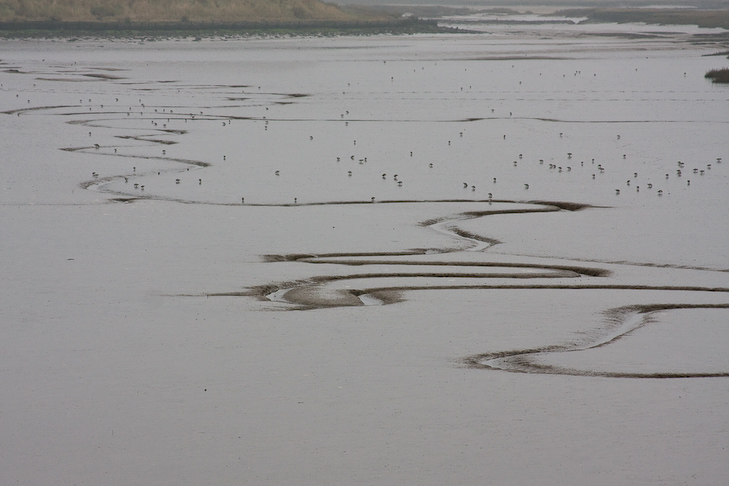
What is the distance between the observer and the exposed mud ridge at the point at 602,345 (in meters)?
10.2

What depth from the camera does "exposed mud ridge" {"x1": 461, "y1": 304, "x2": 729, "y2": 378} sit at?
10180mm

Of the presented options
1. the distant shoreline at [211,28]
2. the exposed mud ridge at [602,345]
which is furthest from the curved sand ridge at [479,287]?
the distant shoreline at [211,28]

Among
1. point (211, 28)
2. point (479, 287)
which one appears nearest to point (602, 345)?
point (479, 287)

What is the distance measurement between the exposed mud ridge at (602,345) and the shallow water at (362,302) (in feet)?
0.14

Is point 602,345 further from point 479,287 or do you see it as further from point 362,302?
point 362,302

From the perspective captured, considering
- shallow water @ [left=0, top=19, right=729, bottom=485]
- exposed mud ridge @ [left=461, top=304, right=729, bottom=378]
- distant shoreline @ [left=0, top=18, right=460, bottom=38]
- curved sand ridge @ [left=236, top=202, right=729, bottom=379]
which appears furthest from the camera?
distant shoreline @ [left=0, top=18, right=460, bottom=38]

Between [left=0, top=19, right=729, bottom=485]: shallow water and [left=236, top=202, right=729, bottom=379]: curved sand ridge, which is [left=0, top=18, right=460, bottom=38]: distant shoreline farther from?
[left=236, top=202, right=729, bottom=379]: curved sand ridge

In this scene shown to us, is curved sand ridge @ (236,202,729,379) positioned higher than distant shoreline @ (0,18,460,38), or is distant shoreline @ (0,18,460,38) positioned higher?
distant shoreline @ (0,18,460,38)

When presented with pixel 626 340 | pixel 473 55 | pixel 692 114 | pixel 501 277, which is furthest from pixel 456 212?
pixel 473 55

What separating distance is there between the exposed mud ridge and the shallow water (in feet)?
0.14

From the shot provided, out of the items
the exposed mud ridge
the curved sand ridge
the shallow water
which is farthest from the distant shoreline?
the exposed mud ridge

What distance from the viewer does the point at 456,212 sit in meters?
17.9

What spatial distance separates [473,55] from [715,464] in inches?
2544

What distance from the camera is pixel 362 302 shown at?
41.4 feet
